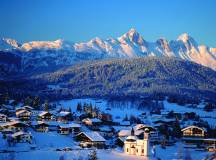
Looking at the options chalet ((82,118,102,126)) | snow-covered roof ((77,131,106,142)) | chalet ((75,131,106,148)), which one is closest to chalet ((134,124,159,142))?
chalet ((82,118,102,126))

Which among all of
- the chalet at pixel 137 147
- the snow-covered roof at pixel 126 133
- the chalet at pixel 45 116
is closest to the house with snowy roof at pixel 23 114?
the chalet at pixel 45 116

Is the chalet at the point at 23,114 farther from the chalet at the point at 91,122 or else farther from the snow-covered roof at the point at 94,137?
the snow-covered roof at the point at 94,137

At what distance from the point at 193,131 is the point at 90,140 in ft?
98.3

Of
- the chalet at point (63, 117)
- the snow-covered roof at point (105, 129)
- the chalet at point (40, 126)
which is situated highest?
the chalet at point (63, 117)

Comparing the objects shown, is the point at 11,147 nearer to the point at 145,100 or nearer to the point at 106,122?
the point at 106,122

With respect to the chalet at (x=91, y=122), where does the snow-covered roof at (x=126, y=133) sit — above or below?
below

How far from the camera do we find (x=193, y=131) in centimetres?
11431

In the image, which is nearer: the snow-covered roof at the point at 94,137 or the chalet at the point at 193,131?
the snow-covered roof at the point at 94,137

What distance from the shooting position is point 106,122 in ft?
414

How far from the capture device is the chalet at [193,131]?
11375 centimetres

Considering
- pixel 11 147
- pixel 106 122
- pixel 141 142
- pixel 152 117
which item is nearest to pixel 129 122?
pixel 106 122

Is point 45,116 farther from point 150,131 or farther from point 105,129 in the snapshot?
point 150,131

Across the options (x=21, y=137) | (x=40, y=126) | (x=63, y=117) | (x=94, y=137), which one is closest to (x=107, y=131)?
(x=63, y=117)

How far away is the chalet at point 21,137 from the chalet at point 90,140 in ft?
27.1
